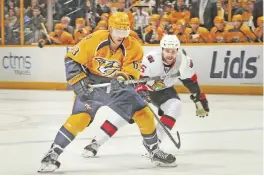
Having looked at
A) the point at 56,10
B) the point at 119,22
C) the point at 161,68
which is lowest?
the point at 56,10

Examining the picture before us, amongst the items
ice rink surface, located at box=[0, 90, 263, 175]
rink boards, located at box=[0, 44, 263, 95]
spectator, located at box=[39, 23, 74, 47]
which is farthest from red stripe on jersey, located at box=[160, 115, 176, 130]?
spectator, located at box=[39, 23, 74, 47]

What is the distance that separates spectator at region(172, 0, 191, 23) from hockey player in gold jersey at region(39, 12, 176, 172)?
24.6ft

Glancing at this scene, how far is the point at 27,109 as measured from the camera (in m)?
8.86

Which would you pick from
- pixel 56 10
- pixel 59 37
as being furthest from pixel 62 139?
pixel 56 10

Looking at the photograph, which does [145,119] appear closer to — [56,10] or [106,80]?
[106,80]

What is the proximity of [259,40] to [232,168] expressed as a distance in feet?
23.6

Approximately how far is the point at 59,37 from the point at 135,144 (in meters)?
7.78

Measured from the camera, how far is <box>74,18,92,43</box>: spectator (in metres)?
12.9

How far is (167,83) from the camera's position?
5344 mm

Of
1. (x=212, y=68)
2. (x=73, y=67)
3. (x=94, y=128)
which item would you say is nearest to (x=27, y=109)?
(x=94, y=128)

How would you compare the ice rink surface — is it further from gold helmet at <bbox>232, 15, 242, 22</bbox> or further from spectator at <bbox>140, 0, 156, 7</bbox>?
spectator at <bbox>140, 0, 156, 7</bbox>

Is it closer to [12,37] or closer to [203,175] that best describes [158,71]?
[203,175]

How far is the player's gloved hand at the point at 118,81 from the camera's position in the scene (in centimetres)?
434

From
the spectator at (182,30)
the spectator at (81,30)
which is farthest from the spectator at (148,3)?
the spectator at (81,30)
